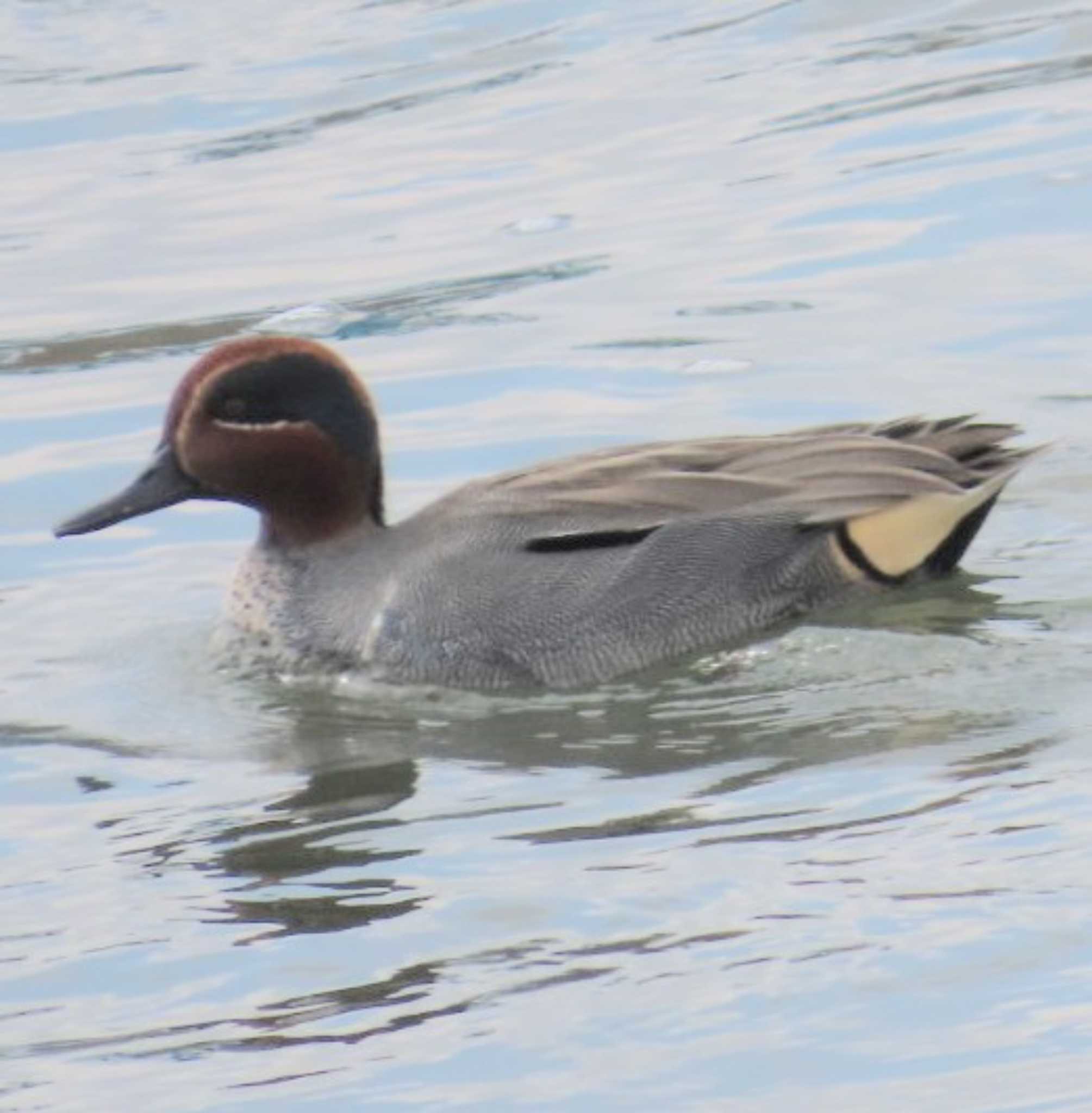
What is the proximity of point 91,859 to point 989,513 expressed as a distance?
3.64 m

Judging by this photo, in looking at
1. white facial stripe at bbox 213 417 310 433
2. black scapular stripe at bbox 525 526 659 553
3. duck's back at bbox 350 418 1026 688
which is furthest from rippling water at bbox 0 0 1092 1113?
white facial stripe at bbox 213 417 310 433

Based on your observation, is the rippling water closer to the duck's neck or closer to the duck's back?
the duck's back

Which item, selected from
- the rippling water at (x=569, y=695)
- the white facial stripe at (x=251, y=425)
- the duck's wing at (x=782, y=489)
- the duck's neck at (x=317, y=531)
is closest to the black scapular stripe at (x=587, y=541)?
the duck's wing at (x=782, y=489)

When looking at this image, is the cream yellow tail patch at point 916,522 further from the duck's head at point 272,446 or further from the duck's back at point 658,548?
the duck's head at point 272,446

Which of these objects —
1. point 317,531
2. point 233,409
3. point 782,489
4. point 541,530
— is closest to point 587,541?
point 541,530

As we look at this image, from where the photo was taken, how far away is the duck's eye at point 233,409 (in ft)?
31.0

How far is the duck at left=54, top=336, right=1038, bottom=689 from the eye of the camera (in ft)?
29.9

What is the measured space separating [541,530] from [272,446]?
86 centimetres

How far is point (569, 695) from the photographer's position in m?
8.99

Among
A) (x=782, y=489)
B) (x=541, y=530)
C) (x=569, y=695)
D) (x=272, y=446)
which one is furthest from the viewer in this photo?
(x=272, y=446)

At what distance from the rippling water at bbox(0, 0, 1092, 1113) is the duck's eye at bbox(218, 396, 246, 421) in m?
0.66

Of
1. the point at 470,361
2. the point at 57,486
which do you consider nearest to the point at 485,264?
the point at 470,361

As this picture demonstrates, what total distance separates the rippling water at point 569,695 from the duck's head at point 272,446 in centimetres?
41

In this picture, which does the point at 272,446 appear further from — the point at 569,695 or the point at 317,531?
the point at 569,695
